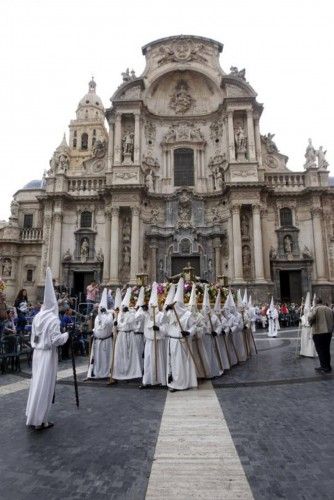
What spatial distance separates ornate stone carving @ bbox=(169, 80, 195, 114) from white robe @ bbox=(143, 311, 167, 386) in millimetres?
28083

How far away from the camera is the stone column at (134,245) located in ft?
86.3

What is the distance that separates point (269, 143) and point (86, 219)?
58.6ft

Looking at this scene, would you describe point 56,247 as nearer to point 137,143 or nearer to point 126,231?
point 126,231

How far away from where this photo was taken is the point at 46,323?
5570mm

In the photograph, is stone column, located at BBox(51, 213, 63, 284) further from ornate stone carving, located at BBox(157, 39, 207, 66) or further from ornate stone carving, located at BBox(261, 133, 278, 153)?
ornate stone carving, located at BBox(261, 133, 278, 153)

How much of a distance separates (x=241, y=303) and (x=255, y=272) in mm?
13406

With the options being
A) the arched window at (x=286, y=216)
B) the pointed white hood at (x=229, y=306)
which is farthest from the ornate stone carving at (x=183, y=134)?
the pointed white hood at (x=229, y=306)

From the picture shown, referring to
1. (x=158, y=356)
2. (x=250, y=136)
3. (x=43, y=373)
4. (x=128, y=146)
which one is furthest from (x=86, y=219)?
(x=43, y=373)

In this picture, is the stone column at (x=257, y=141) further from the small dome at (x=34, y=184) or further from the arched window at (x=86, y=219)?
the small dome at (x=34, y=184)

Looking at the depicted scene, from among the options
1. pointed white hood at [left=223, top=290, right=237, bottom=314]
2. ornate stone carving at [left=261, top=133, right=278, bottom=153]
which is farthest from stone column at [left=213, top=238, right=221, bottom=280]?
pointed white hood at [left=223, top=290, right=237, bottom=314]

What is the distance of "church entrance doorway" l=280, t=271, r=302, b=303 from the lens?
27672mm

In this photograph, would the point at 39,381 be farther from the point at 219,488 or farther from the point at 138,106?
the point at 138,106

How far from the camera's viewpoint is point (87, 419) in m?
5.59

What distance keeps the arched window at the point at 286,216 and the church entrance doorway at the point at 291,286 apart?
166 inches
